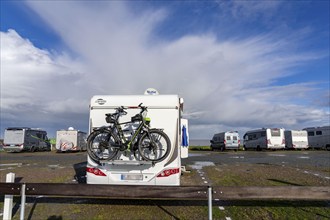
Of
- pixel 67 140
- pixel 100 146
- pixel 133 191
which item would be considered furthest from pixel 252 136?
pixel 133 191

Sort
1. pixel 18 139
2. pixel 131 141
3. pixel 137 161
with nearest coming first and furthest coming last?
pixel 137 161 < pixel 131 141 < pixel 18 139

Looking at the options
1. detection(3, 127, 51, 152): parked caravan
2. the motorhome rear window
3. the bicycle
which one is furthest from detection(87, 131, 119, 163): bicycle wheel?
the motorhome rear window

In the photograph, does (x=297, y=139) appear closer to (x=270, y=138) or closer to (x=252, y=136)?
(x=252, y=136)

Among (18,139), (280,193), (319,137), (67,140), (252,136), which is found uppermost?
(252,136)

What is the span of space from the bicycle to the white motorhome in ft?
0.52

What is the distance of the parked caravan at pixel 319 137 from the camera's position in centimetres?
3772

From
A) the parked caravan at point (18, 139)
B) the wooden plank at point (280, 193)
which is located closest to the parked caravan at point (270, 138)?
the parked caravan at point (18, 139)

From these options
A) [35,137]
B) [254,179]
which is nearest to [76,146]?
[35,137]

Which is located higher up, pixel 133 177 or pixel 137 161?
pixel 137 161

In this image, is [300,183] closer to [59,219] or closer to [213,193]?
[213,193]

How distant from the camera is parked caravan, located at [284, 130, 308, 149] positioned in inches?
1479

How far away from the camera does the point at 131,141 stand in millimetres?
6879

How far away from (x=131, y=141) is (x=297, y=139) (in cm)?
3604

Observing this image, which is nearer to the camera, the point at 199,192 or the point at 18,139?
the point at 199,192
